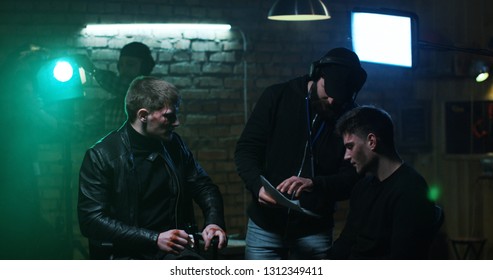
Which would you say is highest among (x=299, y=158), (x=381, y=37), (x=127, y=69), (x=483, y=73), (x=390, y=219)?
(x=381, y=37)

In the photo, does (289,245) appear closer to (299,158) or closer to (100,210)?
(299,158)

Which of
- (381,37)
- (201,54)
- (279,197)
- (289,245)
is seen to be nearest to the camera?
(279,197)

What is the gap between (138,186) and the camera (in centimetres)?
354

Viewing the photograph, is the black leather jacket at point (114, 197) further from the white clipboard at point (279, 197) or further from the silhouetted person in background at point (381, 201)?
the silhouetted person in background at point (381, 201)

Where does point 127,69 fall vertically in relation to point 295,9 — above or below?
below

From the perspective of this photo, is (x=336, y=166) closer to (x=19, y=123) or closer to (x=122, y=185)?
(x=122, y=185)

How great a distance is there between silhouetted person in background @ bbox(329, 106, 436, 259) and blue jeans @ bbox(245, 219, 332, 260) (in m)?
0.25

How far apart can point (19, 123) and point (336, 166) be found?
2.80 m

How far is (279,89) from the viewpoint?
12.1ft

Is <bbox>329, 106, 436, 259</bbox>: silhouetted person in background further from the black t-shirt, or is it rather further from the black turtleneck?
the black turtleneck

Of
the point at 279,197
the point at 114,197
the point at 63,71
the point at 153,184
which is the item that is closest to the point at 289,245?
the point at 279,197

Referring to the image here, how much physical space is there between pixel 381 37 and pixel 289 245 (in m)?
1.91

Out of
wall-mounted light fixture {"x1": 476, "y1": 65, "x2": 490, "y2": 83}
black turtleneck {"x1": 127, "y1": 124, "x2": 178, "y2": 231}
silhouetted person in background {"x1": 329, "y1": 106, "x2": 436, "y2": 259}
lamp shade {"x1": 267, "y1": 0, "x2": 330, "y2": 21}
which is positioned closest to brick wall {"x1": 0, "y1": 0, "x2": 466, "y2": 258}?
wall-mounted light fixture {"x1": 476, "y1": 65, "x2": 490, "y2": 83}
